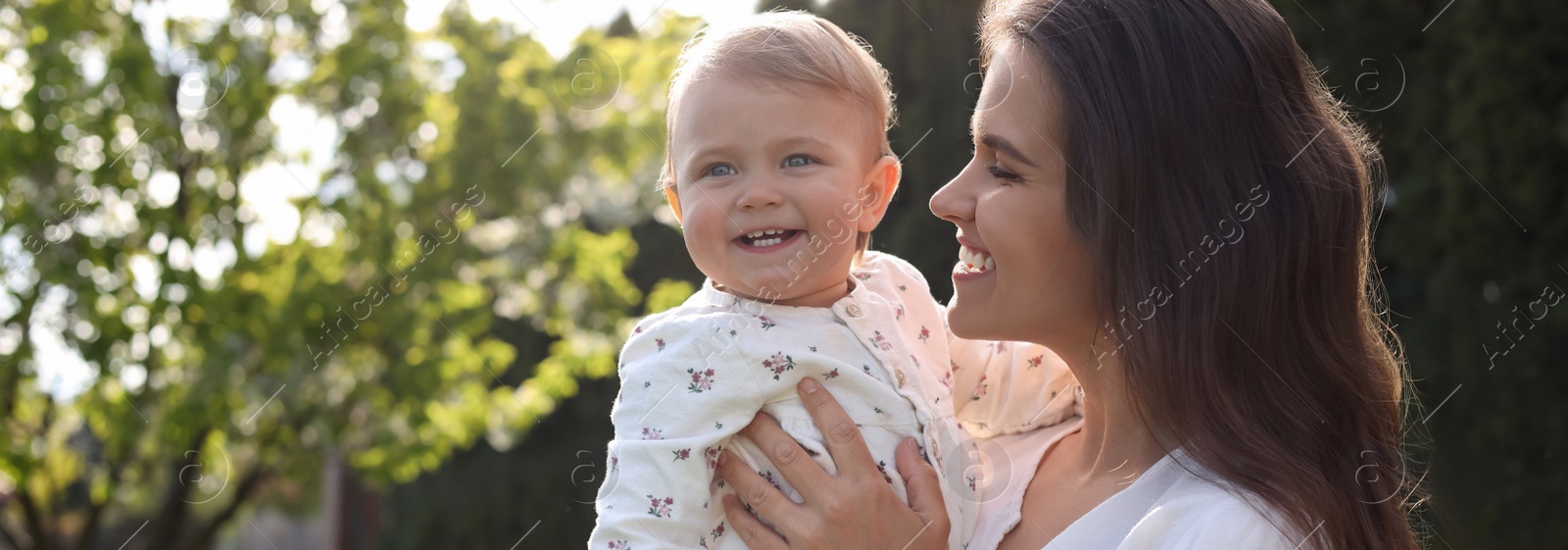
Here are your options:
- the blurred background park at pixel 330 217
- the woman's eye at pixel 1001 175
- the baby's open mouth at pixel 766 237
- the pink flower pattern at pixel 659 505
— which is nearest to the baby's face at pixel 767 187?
the baby's open mouth at pixel 766 237

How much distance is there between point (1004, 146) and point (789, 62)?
36cm

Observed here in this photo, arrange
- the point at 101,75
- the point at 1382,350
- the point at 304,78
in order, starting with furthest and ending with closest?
the point at 304,78
the point at 101,75
the point at 1382,350

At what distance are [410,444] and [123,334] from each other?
1224mm

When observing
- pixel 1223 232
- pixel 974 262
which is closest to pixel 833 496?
pixel 974 262

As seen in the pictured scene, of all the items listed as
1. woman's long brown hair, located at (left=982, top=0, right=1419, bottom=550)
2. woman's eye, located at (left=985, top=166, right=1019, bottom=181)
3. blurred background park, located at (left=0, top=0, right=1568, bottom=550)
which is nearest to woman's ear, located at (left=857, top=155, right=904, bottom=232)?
woman's eye, located at (left=985, top=166, right=1019, bottom=181)

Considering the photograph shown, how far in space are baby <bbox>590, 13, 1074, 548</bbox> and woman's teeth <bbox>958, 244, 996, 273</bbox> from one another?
0.58ft

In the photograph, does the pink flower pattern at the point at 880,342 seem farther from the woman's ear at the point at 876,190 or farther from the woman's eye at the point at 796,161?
the woman's eye at the point at 796,161

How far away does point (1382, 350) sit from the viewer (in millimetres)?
1822

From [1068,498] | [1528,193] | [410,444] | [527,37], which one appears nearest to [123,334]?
[410,444]

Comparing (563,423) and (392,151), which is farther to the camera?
(563,423)

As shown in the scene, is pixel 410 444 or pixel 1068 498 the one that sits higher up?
pixel 1068 498

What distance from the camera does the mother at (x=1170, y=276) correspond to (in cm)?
160

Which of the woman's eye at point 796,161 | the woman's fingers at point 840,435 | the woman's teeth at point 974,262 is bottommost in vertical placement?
the woman's fingers at point 840,435

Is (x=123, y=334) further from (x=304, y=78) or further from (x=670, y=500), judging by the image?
(x=670, y=500)
